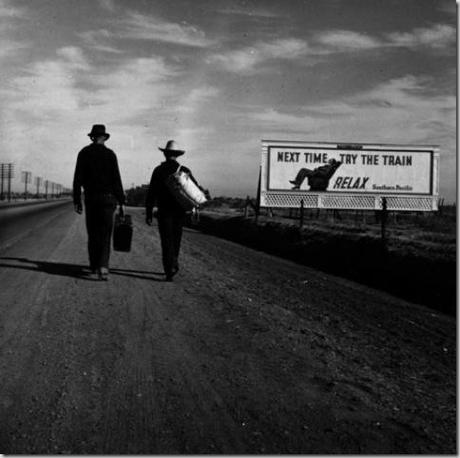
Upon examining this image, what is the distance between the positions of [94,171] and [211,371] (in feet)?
14.6

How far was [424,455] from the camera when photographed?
9.47 feet

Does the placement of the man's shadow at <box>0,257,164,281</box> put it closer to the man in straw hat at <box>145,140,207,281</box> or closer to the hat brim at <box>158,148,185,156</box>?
the man in straw hat at <box>145,140,207,281</box>

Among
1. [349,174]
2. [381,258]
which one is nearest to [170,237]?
[381,258]

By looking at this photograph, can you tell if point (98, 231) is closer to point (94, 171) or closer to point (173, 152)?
point (94, 171)

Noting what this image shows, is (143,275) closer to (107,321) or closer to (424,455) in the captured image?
(107,321)

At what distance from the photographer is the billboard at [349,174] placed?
26.9m

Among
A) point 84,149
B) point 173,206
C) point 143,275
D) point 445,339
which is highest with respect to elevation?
point 84,149

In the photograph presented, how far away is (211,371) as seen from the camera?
394 centimetres

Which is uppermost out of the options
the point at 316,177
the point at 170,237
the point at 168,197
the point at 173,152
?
the point at 316,177

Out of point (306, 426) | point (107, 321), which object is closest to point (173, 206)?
point (107, 321)

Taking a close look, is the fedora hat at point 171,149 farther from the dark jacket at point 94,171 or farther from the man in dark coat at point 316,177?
the man in dark coat at point 316,177

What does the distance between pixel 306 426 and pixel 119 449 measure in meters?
1.08

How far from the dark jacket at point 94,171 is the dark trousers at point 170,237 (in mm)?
925

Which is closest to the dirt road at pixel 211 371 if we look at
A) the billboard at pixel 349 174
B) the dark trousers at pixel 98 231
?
the dark trousers at pixel 98 231
